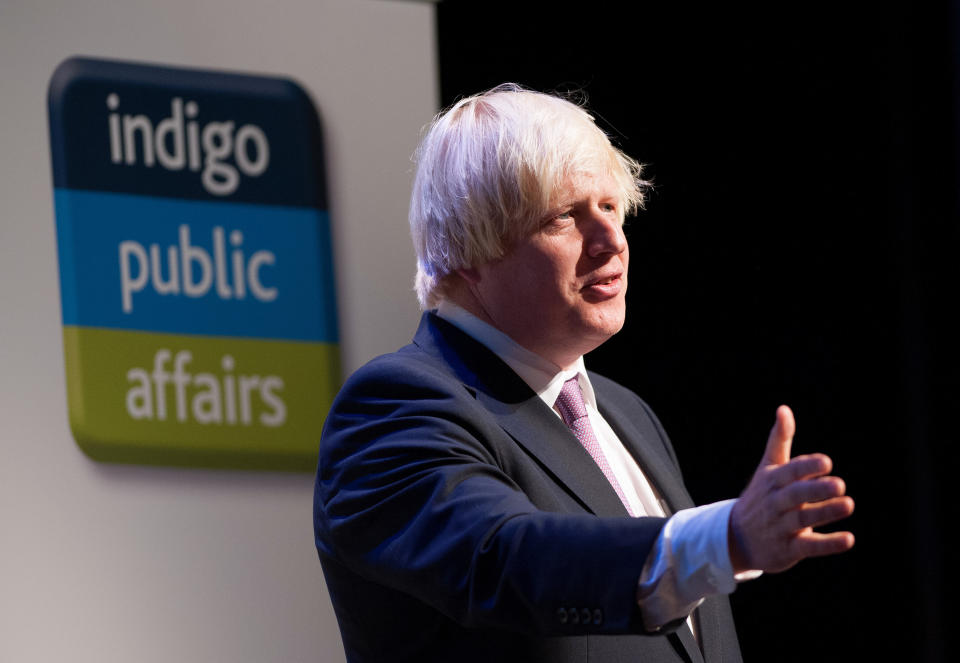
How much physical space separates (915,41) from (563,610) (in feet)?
7.88

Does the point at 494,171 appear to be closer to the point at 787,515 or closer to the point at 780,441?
the point at 780,441

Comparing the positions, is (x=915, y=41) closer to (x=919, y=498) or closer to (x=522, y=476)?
(x=919, y=498)

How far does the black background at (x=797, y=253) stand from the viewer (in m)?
3.31

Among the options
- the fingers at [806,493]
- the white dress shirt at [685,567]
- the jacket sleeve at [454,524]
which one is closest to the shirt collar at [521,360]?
the jacket sleeve at [454,524]

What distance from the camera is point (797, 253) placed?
3465mm

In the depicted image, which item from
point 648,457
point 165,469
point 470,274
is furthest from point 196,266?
point 648,457

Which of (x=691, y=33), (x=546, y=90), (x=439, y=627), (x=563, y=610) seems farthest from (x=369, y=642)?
(x=691, y=33)

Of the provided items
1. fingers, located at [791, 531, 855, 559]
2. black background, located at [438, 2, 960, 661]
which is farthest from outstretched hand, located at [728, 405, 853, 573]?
black background, located at [438, 2, 960, 661]

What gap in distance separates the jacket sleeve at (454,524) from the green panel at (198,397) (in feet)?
2.91

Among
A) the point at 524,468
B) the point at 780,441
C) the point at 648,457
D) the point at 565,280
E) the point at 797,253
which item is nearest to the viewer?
the point at 780,441

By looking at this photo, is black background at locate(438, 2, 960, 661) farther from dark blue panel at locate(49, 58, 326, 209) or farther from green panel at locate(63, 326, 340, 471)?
green panel at locate(63, 326, 340, 471)

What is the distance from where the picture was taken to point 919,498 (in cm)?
333

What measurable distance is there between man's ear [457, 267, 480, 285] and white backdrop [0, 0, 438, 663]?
873 mm

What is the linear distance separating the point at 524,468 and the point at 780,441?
396 mm
